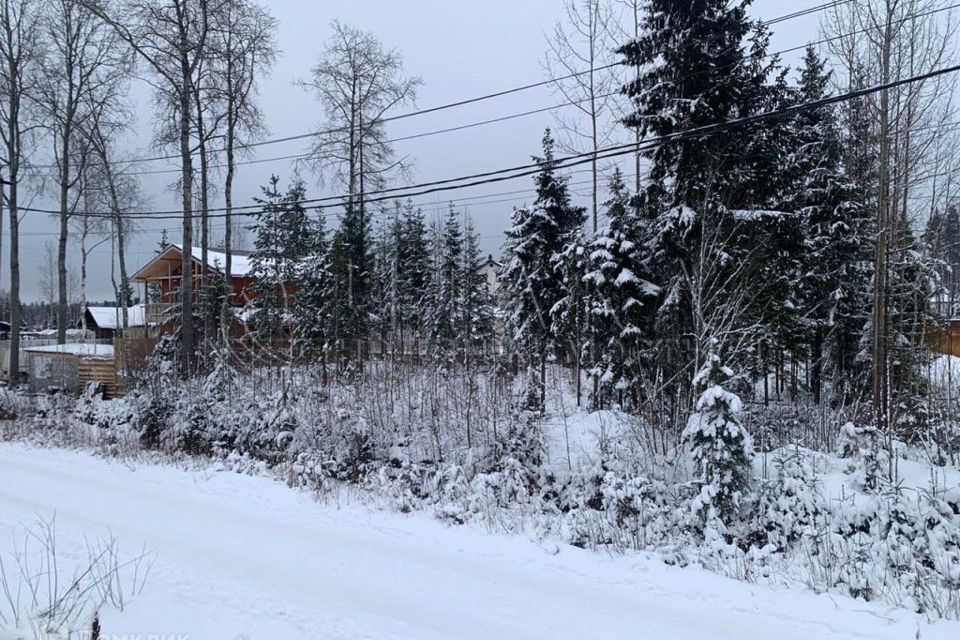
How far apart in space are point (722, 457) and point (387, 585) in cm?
395

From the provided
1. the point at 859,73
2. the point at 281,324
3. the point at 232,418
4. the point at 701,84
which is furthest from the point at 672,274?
the point at 281,324

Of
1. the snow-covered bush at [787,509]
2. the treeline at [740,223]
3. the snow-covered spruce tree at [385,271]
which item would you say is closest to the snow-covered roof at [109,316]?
the snow-covered spruce tree at [385,271]

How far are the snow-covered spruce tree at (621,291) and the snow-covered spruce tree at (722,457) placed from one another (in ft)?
21.5

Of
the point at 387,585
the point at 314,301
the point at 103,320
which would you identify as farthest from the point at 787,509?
the point at 103,320

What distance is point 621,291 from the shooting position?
1367 cm

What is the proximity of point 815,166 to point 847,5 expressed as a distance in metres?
5.17

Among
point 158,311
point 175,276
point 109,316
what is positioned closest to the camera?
point 175,276

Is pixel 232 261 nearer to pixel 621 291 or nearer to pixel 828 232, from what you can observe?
pixel 621 291

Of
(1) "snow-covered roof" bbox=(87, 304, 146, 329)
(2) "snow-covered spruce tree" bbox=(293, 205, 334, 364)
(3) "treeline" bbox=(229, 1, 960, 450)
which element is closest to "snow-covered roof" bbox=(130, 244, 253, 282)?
(2) "snow-covered spruce tree" bbox=(293, 205, 334, 364)

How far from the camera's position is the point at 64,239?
21781mm

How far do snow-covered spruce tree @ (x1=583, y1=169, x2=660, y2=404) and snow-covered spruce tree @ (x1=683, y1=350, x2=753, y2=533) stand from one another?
6.55 metres

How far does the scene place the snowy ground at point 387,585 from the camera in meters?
4.29

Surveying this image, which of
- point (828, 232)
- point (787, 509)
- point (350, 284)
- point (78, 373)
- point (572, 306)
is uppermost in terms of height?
point (828, 232)

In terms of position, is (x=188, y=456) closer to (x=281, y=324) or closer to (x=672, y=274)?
(x=672, y=274)
